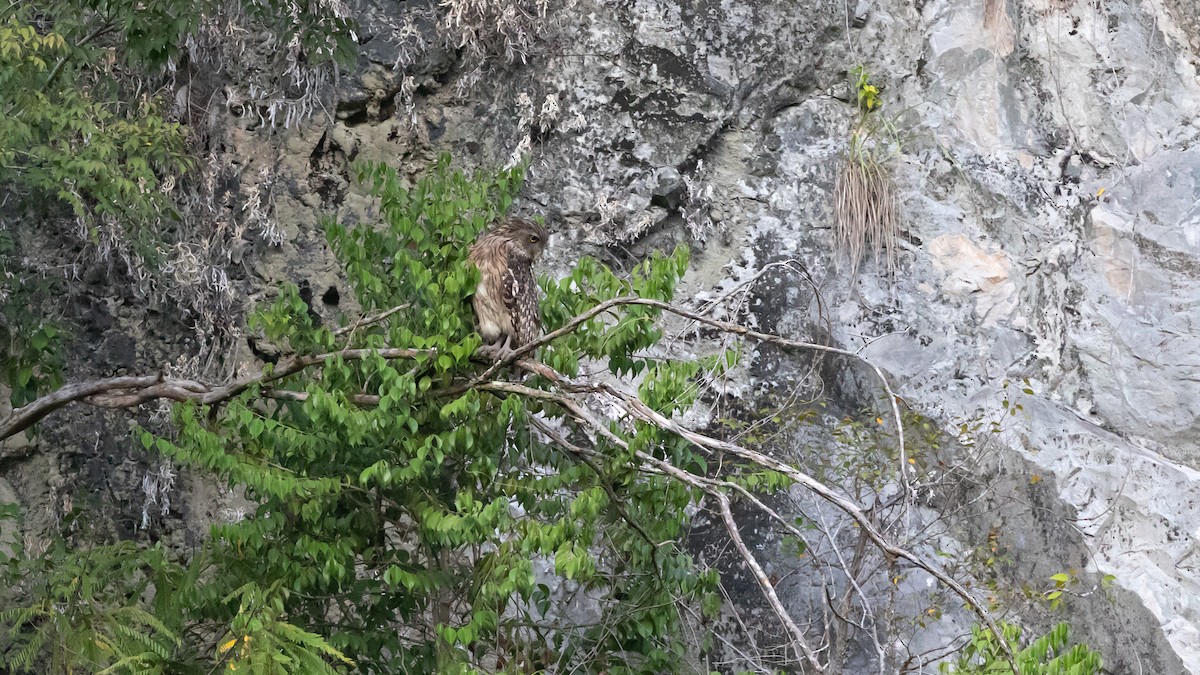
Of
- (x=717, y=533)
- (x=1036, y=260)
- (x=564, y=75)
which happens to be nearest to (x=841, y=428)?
(x=717, y=533)

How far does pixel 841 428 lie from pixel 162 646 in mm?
2856

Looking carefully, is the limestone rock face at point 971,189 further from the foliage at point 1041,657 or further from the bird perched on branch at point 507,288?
the foliage at point 1041,657

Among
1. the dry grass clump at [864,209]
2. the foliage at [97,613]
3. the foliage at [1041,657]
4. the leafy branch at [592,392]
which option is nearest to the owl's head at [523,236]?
the leafy branch at [592,392]

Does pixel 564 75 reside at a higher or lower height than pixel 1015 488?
higher

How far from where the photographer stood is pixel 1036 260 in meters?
5.44

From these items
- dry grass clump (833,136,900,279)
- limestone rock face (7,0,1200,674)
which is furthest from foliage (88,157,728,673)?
dry grass clump (833,136,900,279)

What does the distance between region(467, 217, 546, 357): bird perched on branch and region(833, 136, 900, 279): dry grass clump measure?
82.6 inches

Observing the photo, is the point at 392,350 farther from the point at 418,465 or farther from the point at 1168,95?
the point at 1168,95

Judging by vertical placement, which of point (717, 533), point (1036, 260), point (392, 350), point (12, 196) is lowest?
point (717, 533)


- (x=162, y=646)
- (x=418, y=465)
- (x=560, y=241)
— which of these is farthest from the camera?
(x=560, y=241)

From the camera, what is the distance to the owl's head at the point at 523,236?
372 cm

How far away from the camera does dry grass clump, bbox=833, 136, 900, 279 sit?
5.34 m

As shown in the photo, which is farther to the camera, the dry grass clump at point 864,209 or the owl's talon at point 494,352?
the dry grass clump at point 864,209

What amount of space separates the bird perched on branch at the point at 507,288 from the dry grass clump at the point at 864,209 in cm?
210
